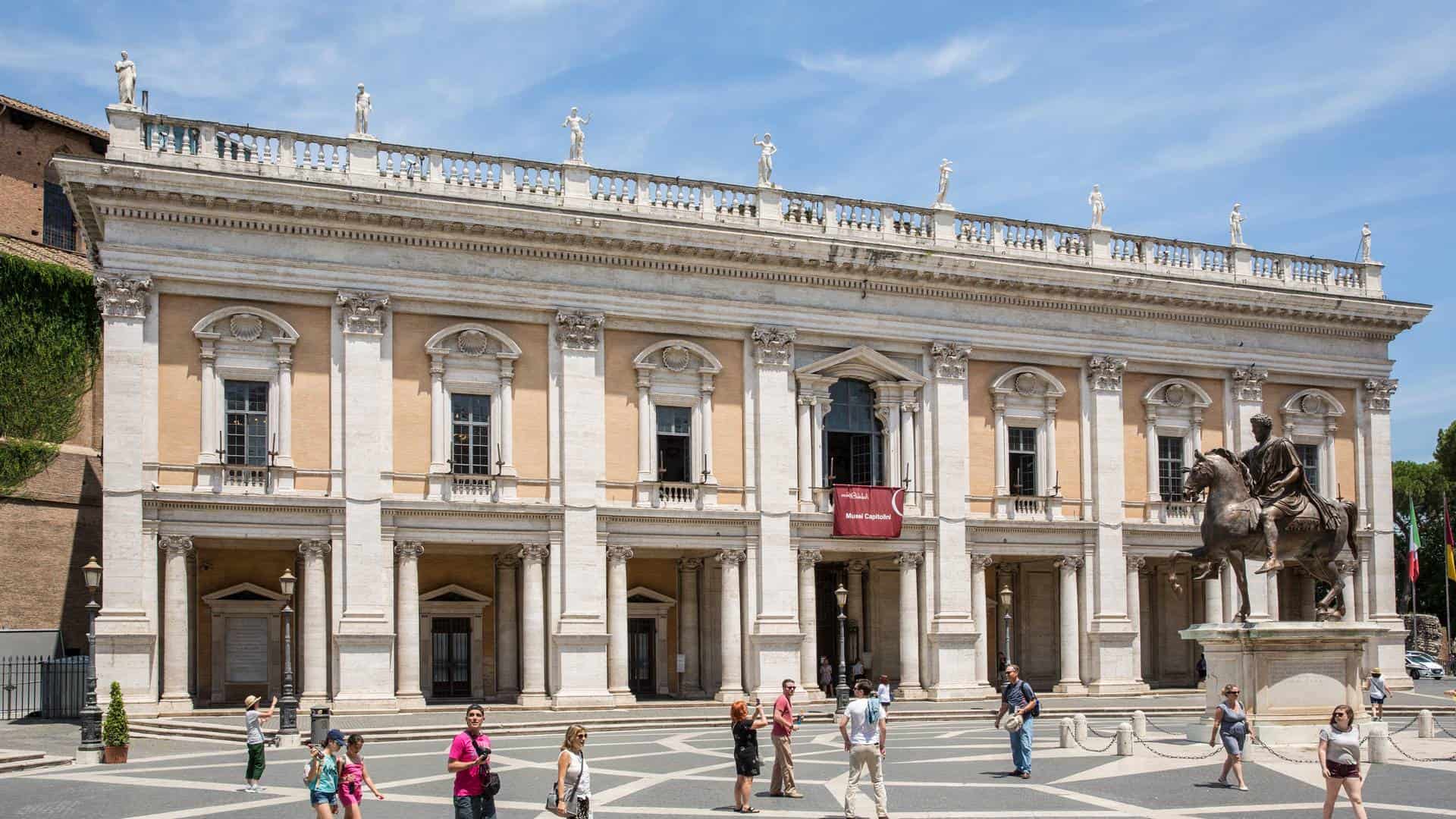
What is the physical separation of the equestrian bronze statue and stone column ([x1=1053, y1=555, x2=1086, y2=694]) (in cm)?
1720

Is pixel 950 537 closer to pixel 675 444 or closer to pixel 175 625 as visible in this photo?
pixel 675 444

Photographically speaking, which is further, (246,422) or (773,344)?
(773,344)

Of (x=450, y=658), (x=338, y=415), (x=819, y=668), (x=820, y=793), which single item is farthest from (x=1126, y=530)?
(x=820, y=793)

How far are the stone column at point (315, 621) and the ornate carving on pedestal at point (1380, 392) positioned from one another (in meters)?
31.4

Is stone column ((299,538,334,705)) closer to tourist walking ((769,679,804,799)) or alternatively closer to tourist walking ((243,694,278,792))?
tourist walking ((243,694,278,792))

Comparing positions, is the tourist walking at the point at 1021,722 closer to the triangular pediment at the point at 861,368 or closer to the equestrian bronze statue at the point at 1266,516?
the equestrian bronze statue at the point at 1266,516

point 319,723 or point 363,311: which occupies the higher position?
point 363,311

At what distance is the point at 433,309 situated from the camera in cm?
3856

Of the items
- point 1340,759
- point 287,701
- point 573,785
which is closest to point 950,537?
point 287,701

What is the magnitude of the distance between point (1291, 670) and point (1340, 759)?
30.1 feet

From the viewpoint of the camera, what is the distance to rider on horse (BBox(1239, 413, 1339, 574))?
26969mm

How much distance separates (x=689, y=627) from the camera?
142ft

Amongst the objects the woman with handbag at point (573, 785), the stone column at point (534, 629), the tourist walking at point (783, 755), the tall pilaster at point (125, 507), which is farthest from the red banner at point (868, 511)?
the woman with handbag at point (573, 785)

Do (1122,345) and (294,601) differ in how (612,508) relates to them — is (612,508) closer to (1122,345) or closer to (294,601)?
(294,601)
